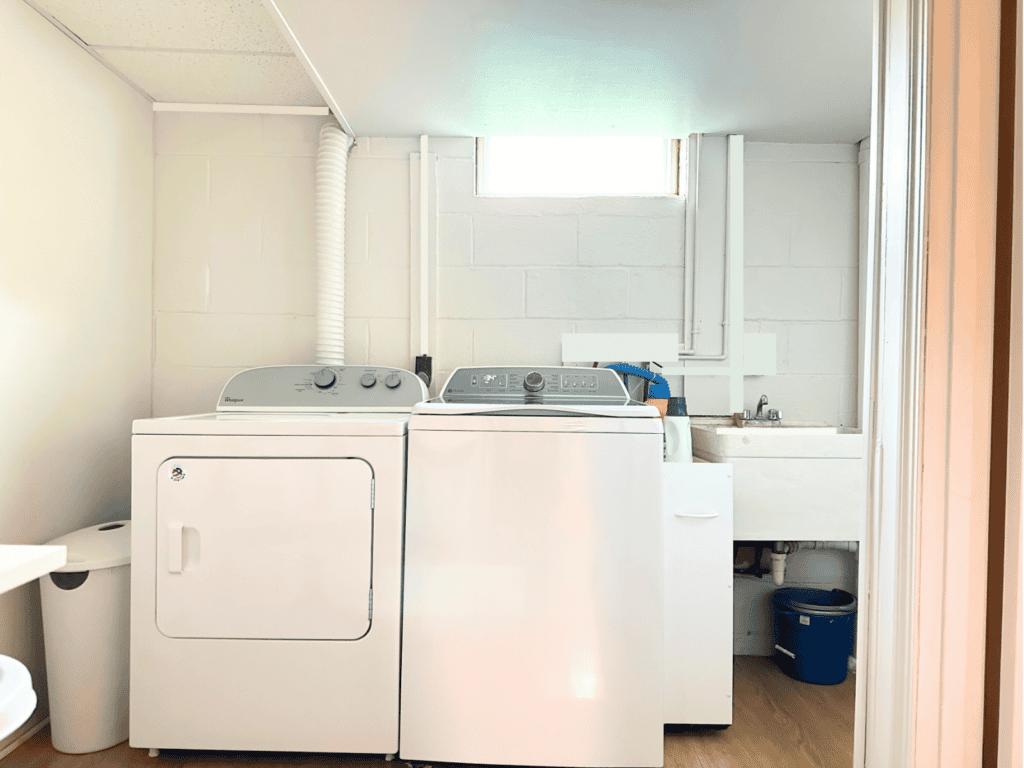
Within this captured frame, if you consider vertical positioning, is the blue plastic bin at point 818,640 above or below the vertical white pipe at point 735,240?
below

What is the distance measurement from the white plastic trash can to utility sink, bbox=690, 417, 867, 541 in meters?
1.83

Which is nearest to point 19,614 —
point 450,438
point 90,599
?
point 90,599

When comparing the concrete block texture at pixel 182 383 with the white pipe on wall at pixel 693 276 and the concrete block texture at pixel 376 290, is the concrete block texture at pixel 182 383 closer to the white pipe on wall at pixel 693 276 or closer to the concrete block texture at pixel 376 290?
the concrete block texture at pixel 376 290

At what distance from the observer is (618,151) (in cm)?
256

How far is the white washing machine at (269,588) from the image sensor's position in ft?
5.54

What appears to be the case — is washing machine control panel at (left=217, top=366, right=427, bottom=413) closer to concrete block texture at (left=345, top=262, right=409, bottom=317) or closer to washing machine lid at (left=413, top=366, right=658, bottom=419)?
washing machine lid at (left=413, top=366, right=658, bottom=419)

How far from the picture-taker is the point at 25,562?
679 mm

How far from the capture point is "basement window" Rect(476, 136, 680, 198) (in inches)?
101

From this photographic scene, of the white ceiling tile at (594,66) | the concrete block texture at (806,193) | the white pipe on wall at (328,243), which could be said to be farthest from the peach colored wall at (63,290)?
the concrete block texture at (806,193)

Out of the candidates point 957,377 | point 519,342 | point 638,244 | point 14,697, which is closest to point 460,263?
point 519,342

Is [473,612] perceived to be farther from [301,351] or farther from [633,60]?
[633,60]

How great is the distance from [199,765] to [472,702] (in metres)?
0.76

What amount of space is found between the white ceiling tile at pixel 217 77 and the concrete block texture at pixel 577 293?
107cm

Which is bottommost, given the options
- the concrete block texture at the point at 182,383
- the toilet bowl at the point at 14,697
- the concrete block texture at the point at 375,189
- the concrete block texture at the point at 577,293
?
the toilet bowl at the point at 14,697
